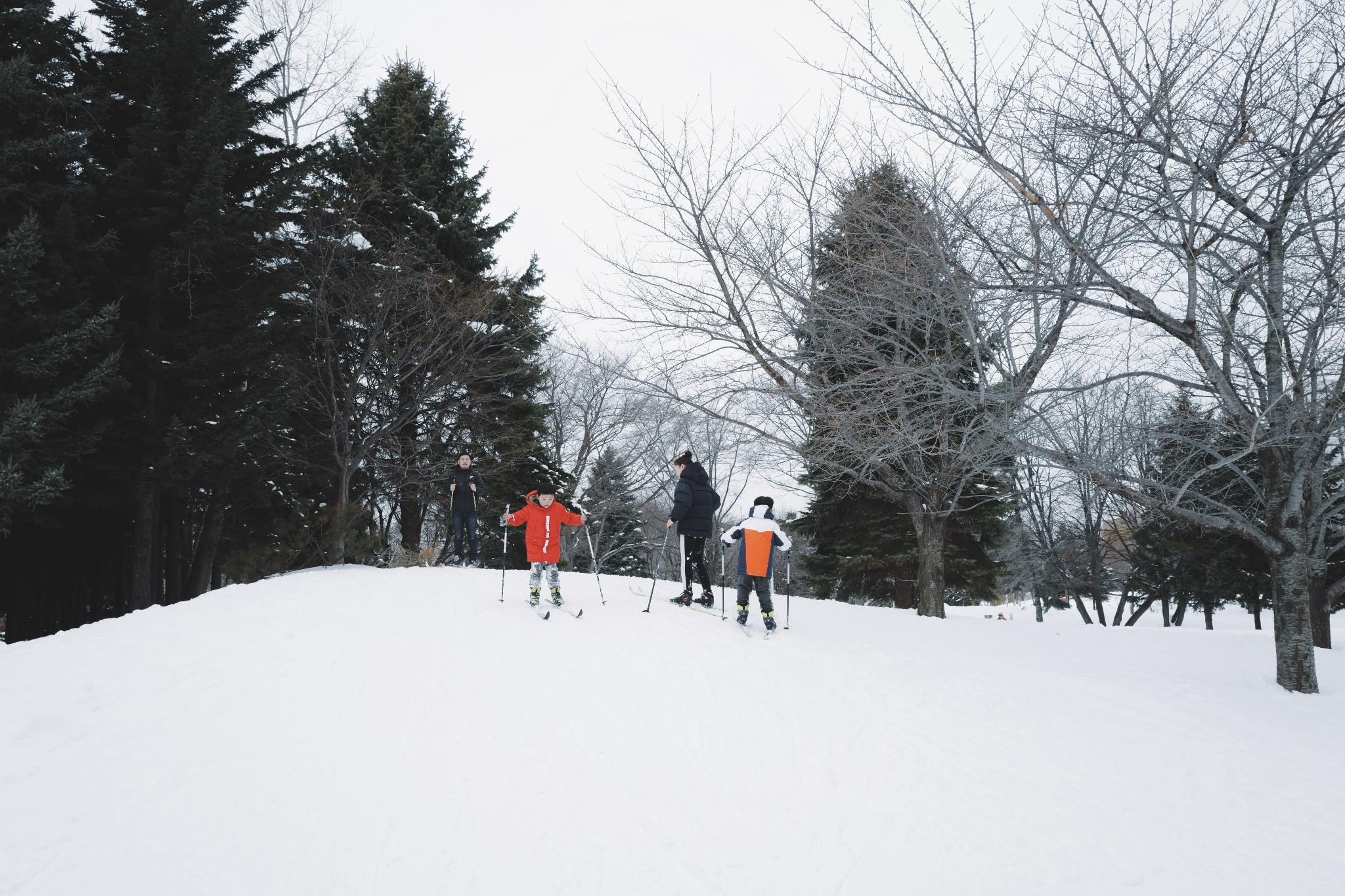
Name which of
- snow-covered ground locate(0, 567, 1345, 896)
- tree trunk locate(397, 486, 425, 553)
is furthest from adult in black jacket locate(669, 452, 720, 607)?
tree trunk locate(397, 486, 425, 553)

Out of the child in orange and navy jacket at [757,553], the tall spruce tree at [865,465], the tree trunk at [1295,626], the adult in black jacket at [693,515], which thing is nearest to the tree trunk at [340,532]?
the adult in black jacket at [693,515]

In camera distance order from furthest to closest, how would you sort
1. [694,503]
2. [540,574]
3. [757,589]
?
[694,503], [540,574], [757,589]

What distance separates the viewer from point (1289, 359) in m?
5.88

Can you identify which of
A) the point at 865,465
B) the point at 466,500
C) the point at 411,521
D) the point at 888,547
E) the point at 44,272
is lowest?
the point at 888,547

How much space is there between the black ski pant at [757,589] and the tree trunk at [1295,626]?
16.7ft

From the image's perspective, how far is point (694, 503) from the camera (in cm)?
919

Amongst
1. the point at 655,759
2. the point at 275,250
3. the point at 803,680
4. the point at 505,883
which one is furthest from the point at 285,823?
the point at 275,250

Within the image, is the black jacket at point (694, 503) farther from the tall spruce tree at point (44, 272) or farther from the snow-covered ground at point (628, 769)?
the tall spruce tree at point (44, 272)

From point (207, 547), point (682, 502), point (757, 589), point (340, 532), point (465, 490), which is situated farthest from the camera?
point (207, 547)

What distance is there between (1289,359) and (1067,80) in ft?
9.88

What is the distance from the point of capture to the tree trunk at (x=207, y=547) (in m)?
15.1

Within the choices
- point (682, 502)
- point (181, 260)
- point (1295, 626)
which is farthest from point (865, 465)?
point (181, 260)

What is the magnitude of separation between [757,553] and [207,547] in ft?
44.0

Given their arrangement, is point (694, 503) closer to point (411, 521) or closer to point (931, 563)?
point (931, 563)
